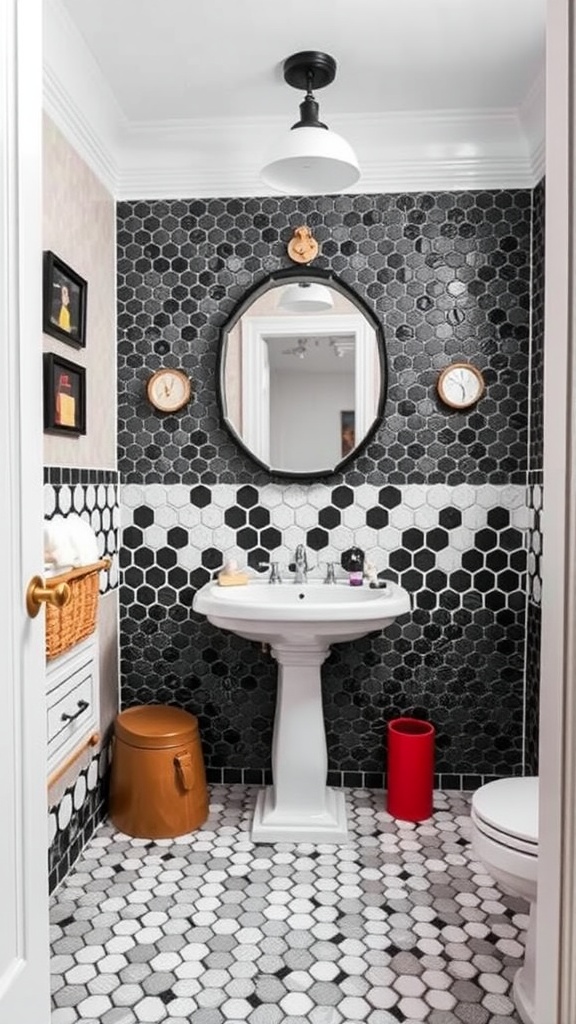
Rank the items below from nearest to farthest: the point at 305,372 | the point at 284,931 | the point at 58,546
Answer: the point at 58,546
the point at 284,931
the point at 305,372

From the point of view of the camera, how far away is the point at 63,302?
2.35 metres

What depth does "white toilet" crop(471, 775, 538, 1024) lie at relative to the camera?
5.65 feet

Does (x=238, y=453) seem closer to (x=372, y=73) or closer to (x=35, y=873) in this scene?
(x=372, y=73)

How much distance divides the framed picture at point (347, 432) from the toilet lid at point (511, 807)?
1376mm

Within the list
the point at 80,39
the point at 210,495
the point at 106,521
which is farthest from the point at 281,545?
the point at 80,39

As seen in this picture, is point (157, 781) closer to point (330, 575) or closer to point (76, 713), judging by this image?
point (76, 713)

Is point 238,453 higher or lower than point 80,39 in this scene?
lower

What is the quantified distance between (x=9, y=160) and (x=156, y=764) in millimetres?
2030

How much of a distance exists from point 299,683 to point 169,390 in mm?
1256

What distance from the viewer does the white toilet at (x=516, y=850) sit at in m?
1.72

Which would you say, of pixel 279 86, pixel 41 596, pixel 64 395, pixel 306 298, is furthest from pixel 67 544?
pixel 279 86

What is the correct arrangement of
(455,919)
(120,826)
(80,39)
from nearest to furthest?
1. (455,919)
2. (80,39)
3. (120,826)

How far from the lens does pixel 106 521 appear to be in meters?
2.84

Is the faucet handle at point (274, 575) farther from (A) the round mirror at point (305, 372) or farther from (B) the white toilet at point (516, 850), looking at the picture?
(B) the white toilet at point (516, 850)
